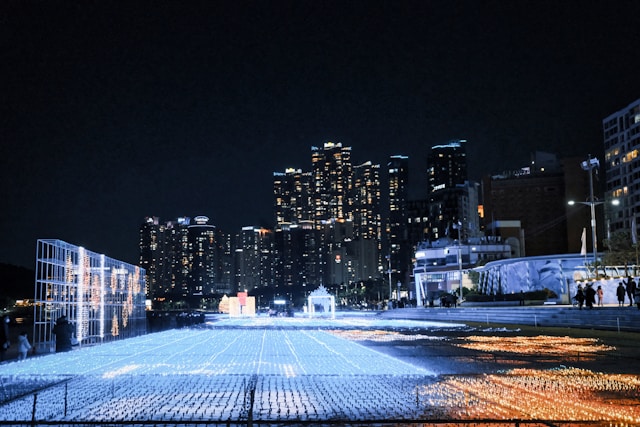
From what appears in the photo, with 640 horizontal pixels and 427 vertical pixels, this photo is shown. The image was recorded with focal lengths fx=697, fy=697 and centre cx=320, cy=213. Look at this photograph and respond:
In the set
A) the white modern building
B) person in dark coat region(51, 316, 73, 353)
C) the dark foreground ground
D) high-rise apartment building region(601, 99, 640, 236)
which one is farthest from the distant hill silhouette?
high-rise apartment building region(601, 99, 640, 236)

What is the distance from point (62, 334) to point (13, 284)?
84.6 m

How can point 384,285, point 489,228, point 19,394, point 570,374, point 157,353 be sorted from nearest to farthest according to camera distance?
point 19,394 → point 570,374 → point 157,353 → point 489,228 → point 384,285

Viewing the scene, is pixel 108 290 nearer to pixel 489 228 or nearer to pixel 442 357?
pixel 442 357

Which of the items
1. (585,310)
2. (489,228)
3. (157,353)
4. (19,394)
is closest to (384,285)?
(489,228)

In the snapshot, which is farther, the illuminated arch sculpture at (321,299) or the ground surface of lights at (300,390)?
the illuminated arch sculpture at (321,299)

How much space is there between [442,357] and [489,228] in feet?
381

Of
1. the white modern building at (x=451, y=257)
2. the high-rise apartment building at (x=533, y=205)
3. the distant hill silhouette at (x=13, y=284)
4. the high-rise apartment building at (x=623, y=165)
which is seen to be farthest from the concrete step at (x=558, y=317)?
the high-rise apartment building at (x=533, y=205)

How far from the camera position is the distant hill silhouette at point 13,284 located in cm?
9696

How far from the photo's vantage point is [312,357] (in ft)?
65.4

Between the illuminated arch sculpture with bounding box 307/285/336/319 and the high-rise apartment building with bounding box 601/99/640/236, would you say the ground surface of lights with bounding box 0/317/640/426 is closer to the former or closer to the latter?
the illuminated arch sculpture with bounding box 307/285/336/319

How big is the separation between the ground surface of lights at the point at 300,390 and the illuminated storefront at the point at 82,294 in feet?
13.8

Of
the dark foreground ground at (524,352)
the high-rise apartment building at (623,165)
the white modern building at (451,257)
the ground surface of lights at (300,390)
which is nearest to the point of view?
the ground surface of lights at (300,390)

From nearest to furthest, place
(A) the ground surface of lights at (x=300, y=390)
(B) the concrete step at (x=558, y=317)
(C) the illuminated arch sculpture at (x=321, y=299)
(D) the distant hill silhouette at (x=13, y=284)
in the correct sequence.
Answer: (A) the ground surface of lights at (x=300, y=390) < (B) the concrete step at (x=558, y=317) < (C) the illuminated arch sculpture at (x=321, y=299) < (D) the distant hill silhouette at (x=13, y=284)

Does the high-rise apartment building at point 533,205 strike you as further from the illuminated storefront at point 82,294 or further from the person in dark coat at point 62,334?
the person in dark coat at point 62,334
